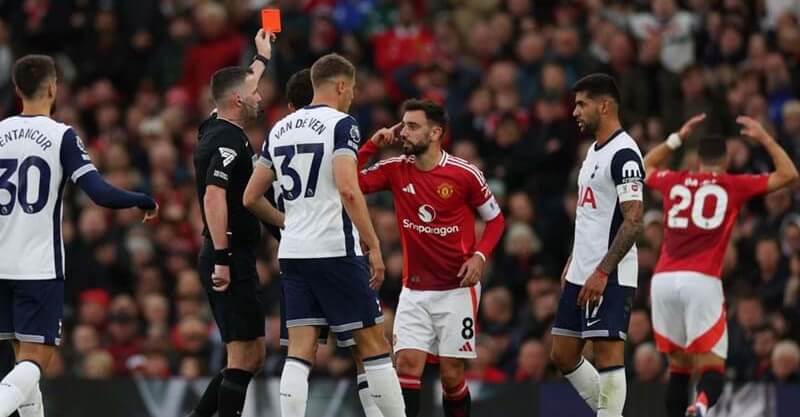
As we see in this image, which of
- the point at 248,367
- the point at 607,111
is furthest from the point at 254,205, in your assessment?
the point at 607,111

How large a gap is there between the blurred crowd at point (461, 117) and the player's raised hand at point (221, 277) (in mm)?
5270

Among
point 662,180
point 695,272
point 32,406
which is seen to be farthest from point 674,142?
point 32,406

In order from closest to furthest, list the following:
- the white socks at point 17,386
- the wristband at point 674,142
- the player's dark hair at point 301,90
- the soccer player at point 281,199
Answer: the white socks at point 17,386 → the soccer player at point 281,199 → the player's dark hair at point 301,90 → the wristband at point 674,142

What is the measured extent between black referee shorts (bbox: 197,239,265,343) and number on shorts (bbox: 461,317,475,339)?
147cm

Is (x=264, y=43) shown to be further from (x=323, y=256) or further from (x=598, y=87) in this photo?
(x=598, y=87)

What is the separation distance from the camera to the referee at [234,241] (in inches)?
503

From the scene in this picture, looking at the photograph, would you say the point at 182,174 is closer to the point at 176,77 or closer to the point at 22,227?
the point at 176,77

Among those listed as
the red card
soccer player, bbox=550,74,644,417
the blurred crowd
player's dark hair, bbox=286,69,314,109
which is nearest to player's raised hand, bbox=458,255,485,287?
soccer player, bbox=550,74,644,417

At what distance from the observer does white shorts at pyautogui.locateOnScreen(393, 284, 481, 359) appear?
13.2 m

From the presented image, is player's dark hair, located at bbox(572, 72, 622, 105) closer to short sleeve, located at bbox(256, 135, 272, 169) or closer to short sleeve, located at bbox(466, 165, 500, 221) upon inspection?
short sleeve, located at bbox(466, 165, 500, 221)

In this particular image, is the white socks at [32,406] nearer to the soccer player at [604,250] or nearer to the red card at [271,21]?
the red card at [271,21]

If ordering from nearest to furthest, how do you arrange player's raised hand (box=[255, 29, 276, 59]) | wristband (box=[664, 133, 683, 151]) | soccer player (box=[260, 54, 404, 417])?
soccer player (box=[260, 54, 404, 417])
player's raised hand (box=[255, 29, 276, 59])
wristband (box=[664, 133, 683, 151])

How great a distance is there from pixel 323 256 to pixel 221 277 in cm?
84

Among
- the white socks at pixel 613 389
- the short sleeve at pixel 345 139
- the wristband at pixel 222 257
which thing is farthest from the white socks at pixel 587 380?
the wristband at pixel 222 257
